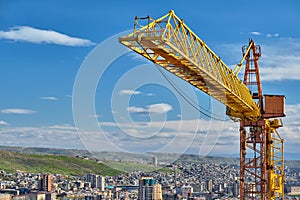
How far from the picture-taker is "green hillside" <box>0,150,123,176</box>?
76.1m

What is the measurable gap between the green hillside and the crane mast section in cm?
6443

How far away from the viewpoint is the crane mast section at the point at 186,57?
811 centimetres

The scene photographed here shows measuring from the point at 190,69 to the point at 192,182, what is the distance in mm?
64145

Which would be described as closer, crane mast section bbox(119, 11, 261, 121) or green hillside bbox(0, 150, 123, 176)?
crane mast section bbox(119, 11, 261, 121)

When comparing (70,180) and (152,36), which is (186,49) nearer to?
(152,36)

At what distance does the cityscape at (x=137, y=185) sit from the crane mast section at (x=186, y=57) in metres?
35.6

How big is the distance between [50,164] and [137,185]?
17.1 m

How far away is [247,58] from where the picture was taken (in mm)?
17562

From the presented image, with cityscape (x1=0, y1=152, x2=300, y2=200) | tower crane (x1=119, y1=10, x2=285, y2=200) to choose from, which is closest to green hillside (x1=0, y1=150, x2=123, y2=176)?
cityscape (x1=0, y1=152, x2=300, y2=200)

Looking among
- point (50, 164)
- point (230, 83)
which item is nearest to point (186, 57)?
point (230, 83)

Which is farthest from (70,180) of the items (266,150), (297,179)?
(266,150)

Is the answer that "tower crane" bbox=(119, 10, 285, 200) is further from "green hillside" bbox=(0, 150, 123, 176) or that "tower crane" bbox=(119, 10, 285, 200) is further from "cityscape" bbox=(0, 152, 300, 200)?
"green hillside" bbox=(0, 150, 123, 176)

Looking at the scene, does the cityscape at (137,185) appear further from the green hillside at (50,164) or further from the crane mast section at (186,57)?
the crane mast section at (186,57)

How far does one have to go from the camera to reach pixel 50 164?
79188mm
